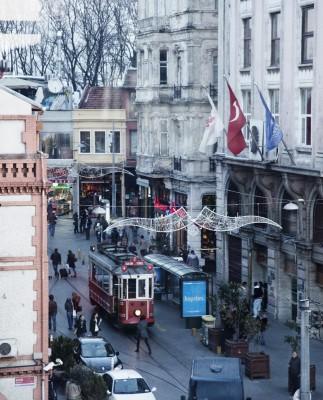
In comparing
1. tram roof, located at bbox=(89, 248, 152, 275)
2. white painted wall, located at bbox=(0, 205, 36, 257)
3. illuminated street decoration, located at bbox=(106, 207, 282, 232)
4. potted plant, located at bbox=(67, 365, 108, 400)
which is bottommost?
potted plant, located at bbox=(67, 365, 108, 400)

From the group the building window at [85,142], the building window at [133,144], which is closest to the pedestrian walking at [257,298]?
the building window at [133,144]

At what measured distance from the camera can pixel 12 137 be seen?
3447 centimetres

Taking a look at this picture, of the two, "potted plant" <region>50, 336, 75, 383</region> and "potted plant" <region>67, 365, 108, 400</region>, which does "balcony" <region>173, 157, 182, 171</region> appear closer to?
"potted plant" <region>50, 336, 75, 383</region>

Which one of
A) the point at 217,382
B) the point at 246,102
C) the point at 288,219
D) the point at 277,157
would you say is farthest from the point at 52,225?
the point at 217,382

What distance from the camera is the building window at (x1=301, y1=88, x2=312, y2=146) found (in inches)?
1884

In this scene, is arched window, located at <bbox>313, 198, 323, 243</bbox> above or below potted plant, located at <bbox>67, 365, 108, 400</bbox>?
above

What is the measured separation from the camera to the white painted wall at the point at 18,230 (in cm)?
3456

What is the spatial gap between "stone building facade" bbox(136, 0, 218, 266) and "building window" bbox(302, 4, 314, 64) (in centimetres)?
1813

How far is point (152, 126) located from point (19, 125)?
38.6 meters

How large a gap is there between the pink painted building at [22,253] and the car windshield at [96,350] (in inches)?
224

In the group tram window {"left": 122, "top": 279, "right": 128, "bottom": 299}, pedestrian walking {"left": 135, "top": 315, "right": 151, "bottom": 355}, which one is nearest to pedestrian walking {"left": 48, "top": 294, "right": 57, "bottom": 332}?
tram window {"left": 122, "top": 279, "right": 128, "bottom": 299}

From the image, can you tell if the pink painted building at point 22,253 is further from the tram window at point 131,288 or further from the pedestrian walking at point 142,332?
the tram window at point 131,288

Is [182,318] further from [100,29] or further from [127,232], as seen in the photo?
[100,29]

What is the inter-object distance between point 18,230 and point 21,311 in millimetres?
2238
